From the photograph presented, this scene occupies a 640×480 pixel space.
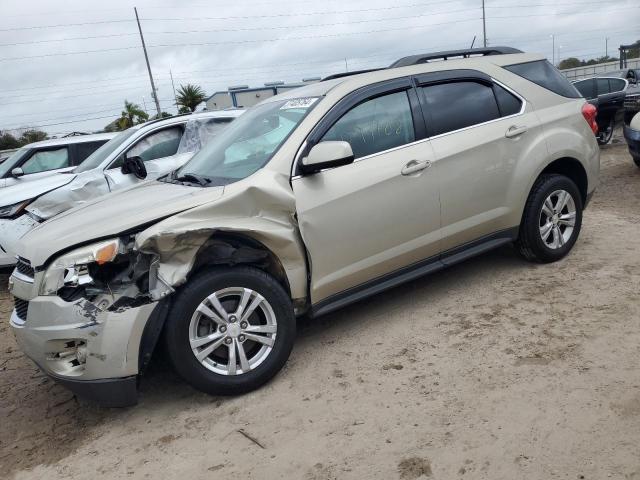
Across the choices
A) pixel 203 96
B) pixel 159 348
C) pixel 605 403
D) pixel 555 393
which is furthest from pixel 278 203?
pixel 203 96

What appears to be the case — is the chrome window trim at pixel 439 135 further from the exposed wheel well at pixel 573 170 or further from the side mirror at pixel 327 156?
the exposed wheel well at pixel 573 170

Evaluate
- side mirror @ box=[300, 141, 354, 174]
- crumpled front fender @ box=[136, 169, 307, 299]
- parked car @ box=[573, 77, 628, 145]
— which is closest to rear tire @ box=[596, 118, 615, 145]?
parked car @ box=[573, 77, 628, 145]

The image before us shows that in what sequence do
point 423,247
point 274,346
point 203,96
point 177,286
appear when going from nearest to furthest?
point 177,286
point 274,346
point 423,247
point 203,96

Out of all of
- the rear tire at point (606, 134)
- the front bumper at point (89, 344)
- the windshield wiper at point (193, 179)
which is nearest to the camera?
the front bumper at point (89, 344)

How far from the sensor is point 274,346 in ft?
10.7

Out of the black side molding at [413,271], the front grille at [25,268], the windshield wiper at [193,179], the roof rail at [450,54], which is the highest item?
the roof rail at [450,54]

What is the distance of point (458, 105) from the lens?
13.6 ft

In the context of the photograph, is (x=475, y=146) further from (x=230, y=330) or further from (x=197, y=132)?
(x=197, y=132)

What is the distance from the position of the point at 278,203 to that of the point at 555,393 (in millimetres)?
1879

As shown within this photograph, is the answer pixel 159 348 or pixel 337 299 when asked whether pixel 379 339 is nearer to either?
pixel 337 299

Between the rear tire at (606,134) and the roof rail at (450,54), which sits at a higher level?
the roof rail at (450,54)

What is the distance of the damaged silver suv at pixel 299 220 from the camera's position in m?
2.96

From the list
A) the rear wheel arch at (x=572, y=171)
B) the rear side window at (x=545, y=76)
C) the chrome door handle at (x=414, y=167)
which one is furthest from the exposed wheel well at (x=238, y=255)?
the rear side window at (x=545, y=76)

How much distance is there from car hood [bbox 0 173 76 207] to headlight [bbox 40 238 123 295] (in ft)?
11.8
